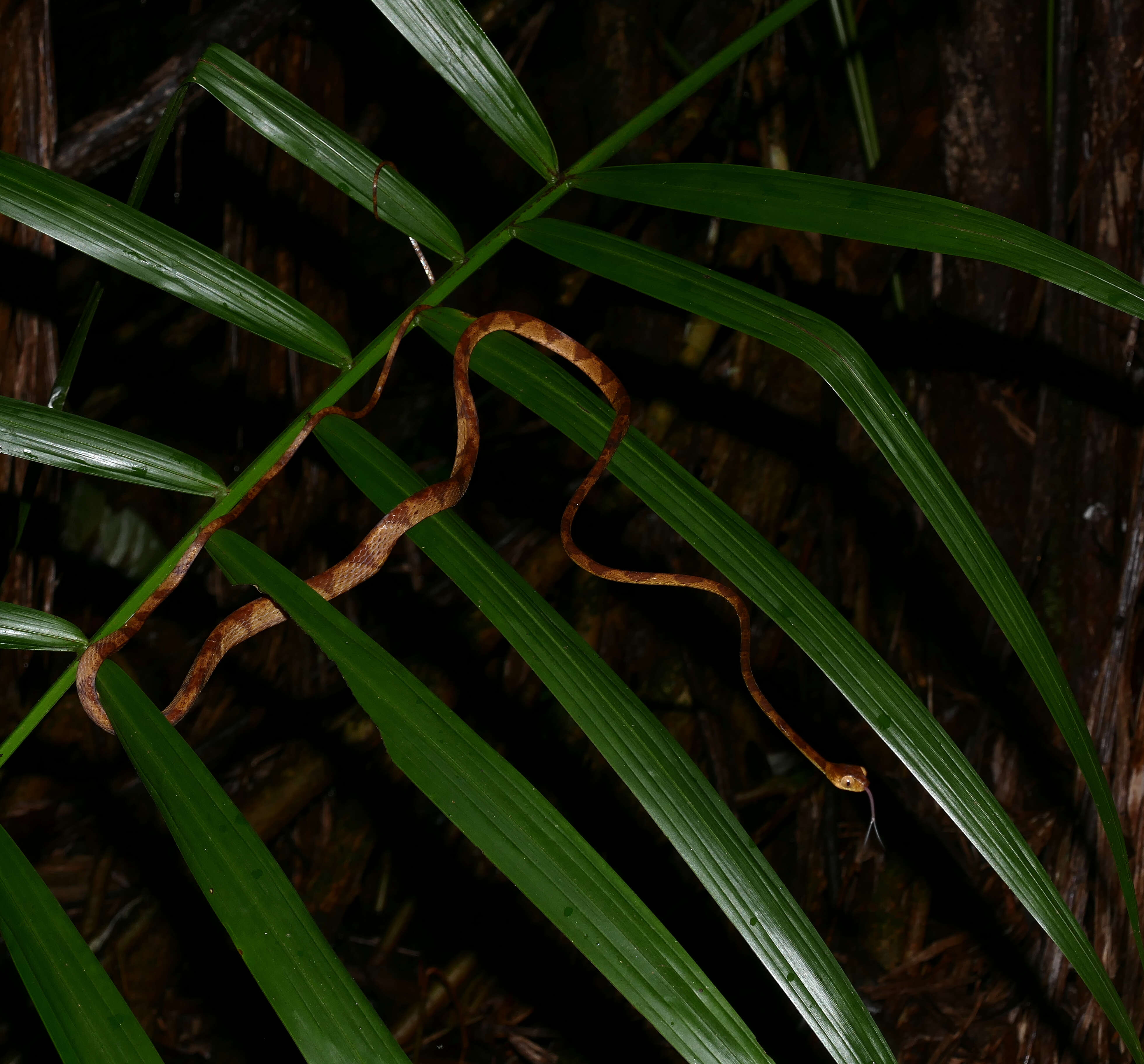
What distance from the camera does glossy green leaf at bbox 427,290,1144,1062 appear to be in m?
0.78

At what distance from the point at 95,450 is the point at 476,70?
687mm

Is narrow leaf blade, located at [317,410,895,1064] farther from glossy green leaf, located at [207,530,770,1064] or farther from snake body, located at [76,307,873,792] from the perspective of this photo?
snake body, located at [76,307,873,792]

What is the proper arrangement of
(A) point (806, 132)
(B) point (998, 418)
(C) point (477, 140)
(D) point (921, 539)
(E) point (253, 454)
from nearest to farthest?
(B) point (998, 418) → (D) point (921, 539) → (A) point (806, 132) → (E) point (253, 454) → (C) point (477, 140)

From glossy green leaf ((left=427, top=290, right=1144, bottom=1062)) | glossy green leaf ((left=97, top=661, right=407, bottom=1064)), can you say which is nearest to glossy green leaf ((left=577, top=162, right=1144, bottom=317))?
glossy green leaf ((left=427, top=290, right=1144, bottom=1062))

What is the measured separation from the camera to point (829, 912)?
8.80ft

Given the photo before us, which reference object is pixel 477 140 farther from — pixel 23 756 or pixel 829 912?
pixel 829 912

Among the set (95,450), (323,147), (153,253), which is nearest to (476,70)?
(323,147)

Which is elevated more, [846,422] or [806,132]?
[806,132]

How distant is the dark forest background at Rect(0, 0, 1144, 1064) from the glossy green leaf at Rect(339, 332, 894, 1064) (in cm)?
136

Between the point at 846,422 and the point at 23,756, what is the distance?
9.98ft

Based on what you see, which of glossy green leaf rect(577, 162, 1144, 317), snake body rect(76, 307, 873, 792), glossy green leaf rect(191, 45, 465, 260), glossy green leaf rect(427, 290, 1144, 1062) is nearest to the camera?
glossy green leaf rect(427, 290, 1144, 1062)

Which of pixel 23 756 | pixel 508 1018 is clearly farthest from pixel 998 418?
pixel 23 756

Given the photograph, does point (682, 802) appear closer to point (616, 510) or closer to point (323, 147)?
point (323, 147)

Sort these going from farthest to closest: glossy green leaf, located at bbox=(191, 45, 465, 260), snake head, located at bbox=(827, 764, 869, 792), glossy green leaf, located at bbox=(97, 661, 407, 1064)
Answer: snake head, located at bbox=(827, 764, 869, 792)
glossy green leaf, located at bbox=(191, 45, 465, 260)
glossy green leaf, located at bbox=(97, 661, 407, 1064)
